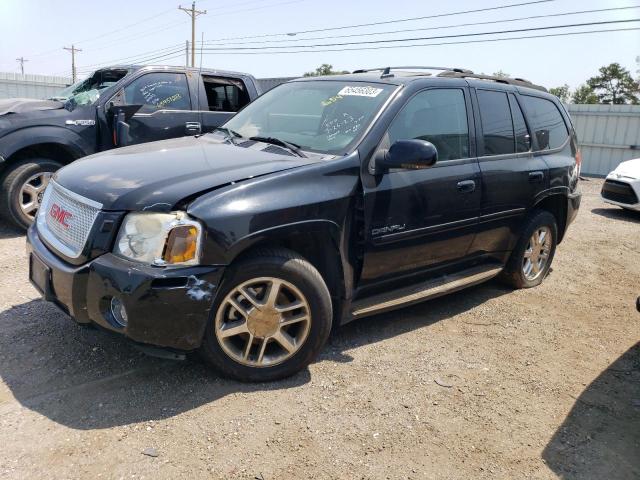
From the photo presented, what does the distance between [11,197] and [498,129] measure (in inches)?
193

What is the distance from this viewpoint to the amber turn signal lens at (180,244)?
8.95 feet

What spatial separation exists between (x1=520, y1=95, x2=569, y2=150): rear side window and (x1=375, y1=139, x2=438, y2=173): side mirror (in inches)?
75.1

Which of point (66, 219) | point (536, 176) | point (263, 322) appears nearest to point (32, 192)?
point (66, 219)

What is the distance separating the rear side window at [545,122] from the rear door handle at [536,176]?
0.92ft

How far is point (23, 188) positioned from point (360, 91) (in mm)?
4037

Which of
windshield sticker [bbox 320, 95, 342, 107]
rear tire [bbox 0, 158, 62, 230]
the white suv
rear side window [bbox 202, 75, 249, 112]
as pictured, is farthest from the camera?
the white suv

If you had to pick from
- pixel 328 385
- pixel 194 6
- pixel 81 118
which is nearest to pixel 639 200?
pixel 328 385

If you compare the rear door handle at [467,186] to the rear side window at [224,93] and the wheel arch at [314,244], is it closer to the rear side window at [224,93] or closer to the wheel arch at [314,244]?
the wheel arch at [314,244]

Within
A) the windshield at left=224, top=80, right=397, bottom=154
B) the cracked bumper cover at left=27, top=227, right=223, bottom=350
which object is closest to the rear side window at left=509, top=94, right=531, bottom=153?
the windshield at left=224, top=80, right=397, bottom=154

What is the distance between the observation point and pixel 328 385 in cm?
326

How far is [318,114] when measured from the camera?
3.85 m

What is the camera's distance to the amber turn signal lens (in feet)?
8.95

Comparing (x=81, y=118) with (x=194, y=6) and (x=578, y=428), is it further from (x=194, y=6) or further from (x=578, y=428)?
(x=194, y=6)

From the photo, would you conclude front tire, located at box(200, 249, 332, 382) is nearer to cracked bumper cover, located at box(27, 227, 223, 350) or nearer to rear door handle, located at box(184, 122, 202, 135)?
cracked bumper cover, located at box(27, 227, 223, 350)
